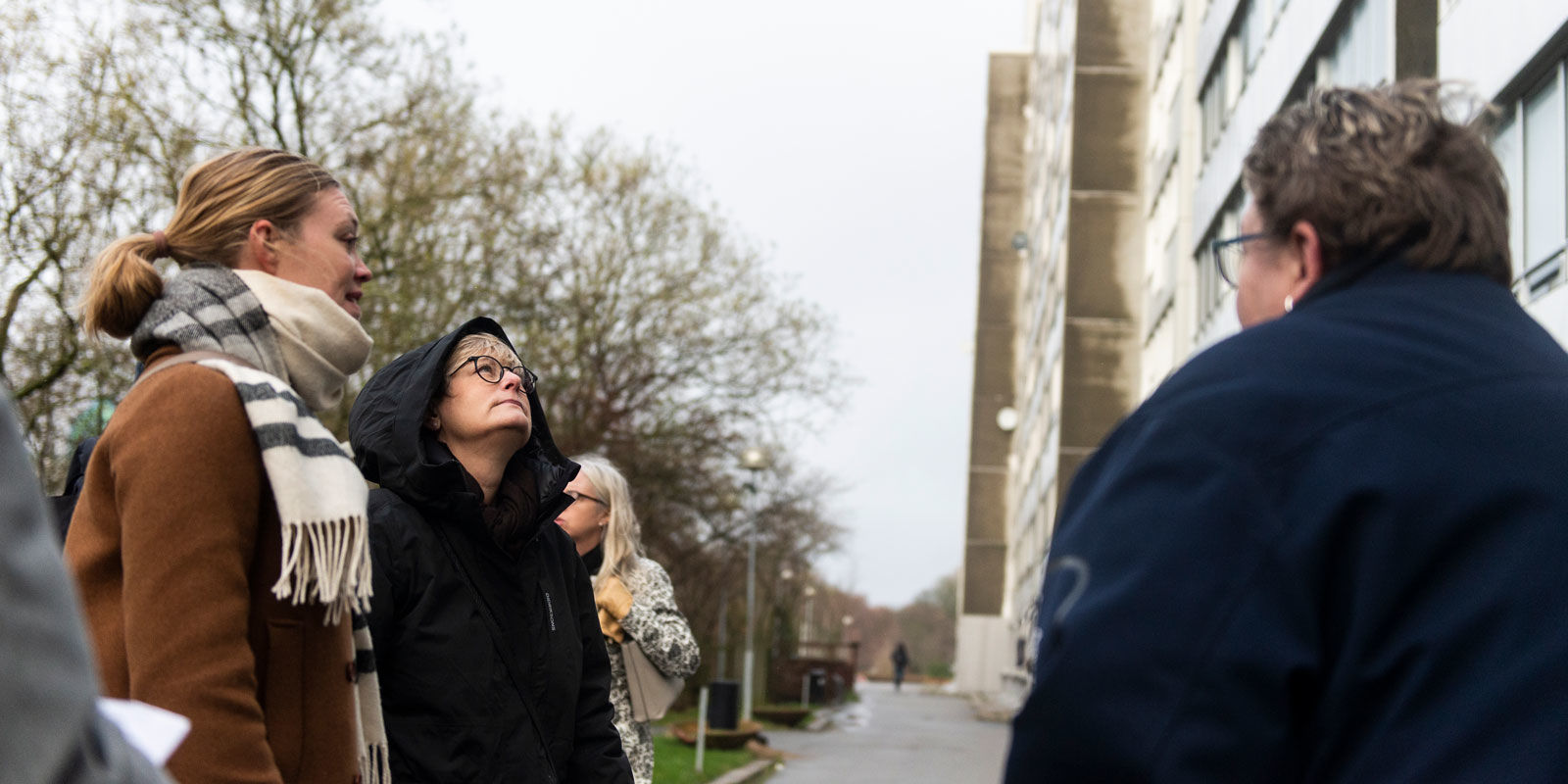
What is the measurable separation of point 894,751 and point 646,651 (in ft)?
62.0

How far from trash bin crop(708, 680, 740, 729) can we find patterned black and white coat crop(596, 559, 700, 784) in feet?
48.0

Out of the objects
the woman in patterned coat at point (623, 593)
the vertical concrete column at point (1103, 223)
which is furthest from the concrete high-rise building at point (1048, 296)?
the woman in patterned coat at point (623, 593)

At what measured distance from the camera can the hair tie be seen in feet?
9.59

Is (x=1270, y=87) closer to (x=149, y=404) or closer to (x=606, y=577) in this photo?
(x=606, y=577)

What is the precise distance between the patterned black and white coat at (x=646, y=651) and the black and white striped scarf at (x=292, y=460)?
3.08 metres

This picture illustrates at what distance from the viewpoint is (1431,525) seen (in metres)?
1.94

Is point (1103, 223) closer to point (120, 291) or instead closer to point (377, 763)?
point (377, 763)

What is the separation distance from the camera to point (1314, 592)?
192 cm

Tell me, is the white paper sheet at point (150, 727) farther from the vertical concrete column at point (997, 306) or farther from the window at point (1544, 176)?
the vertical concrete column at point (997, 306)

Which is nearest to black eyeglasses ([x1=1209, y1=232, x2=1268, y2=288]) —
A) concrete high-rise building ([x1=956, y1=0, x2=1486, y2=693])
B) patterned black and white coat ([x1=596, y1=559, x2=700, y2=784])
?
concrete high-rise building ([x1=956, y1=0, x2=1486, y2=693])

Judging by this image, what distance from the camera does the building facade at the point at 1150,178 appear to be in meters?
12.3

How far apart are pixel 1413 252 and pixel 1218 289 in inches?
1036

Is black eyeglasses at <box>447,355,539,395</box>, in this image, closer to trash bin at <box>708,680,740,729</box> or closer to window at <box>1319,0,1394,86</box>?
window at <box>1319,0,1394,86</box>

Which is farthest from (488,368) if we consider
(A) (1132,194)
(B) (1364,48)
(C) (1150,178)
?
(A) (1132,194)
